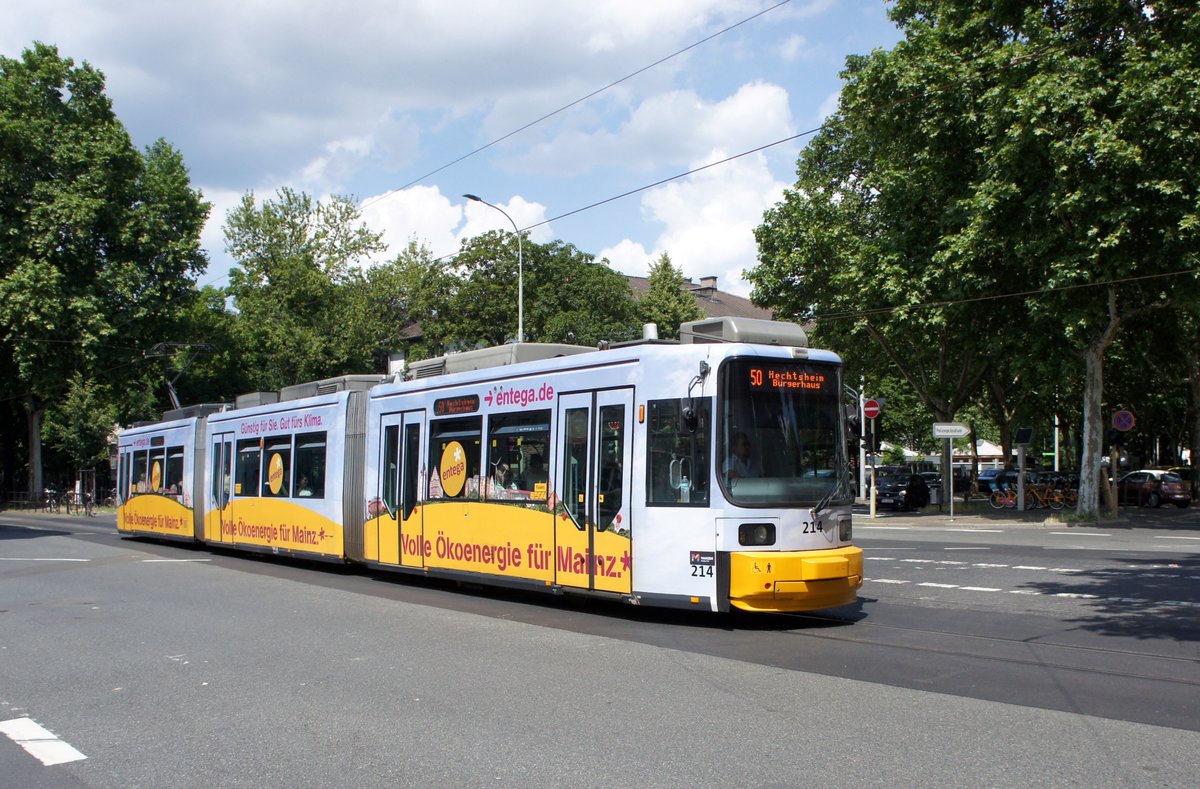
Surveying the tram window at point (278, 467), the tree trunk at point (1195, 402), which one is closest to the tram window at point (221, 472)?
the tram window at point (278, 467)

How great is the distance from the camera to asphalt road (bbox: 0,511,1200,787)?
557cm

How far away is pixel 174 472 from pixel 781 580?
55.3ft

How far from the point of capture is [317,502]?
1664 centimetres

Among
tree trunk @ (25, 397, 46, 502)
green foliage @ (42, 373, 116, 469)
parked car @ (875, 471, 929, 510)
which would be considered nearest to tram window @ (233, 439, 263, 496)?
parked car @ (875, 471, 929, 510)

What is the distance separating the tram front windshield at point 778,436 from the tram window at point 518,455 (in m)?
2.57

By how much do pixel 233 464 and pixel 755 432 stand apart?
42.6 ft

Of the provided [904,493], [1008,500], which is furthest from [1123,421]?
[904,493]

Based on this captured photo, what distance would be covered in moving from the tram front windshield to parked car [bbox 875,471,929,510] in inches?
1146

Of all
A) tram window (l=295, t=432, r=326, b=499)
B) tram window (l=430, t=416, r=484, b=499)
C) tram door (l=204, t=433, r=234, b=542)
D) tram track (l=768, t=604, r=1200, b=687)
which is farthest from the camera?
tram door (l=204, t=433, r=234, b=542)

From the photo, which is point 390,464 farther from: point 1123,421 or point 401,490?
point 1123,421

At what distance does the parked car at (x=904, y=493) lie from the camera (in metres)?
38.8

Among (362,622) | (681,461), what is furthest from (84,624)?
(681,461)

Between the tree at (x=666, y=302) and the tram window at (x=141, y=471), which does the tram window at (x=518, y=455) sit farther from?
the tree at (x=666, y=302)

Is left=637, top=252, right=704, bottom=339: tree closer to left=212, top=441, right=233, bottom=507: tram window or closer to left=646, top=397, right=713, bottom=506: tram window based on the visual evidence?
left=212, top=441, right=233, bottom=507: tram window
